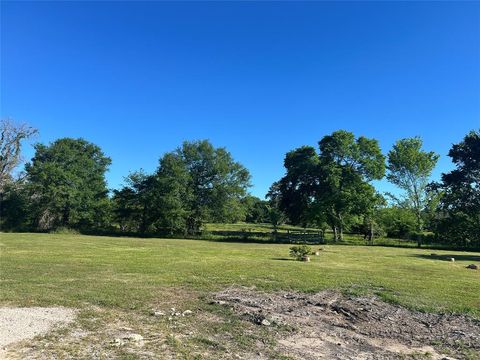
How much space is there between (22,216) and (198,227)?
2240 centimetres

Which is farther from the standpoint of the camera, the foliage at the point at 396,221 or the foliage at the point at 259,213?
the foliage at the point at 259,213

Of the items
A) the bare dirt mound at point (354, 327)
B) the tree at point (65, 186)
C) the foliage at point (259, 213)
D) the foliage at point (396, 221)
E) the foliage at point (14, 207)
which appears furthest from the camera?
the foliage at point (259, 213)

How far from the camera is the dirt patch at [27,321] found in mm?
5645

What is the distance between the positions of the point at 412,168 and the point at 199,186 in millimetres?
25552

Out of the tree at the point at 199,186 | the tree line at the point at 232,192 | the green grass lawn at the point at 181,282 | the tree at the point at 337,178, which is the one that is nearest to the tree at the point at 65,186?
the tree line at the point at 232,192

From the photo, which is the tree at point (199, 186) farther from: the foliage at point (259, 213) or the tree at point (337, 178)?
the foliage at point (259, 213)

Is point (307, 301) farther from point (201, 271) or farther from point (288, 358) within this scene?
point (201, 271)

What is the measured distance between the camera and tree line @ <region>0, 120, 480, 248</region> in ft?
132

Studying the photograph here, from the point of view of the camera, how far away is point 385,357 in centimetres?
542

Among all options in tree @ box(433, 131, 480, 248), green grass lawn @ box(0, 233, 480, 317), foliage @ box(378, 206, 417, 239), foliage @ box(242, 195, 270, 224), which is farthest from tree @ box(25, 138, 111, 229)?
tree @ box(433, 131, 480, 248)

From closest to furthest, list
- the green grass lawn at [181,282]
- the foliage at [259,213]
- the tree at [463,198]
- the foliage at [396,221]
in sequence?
the green grass lawn at [181,282] < the tree at [463,198] < the foliage at [396,221] < the foliage at [259,213]

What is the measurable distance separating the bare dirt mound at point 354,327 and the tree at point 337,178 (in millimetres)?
32146

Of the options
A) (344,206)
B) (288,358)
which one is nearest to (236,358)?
(288,358)

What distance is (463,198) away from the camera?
39.1 m
